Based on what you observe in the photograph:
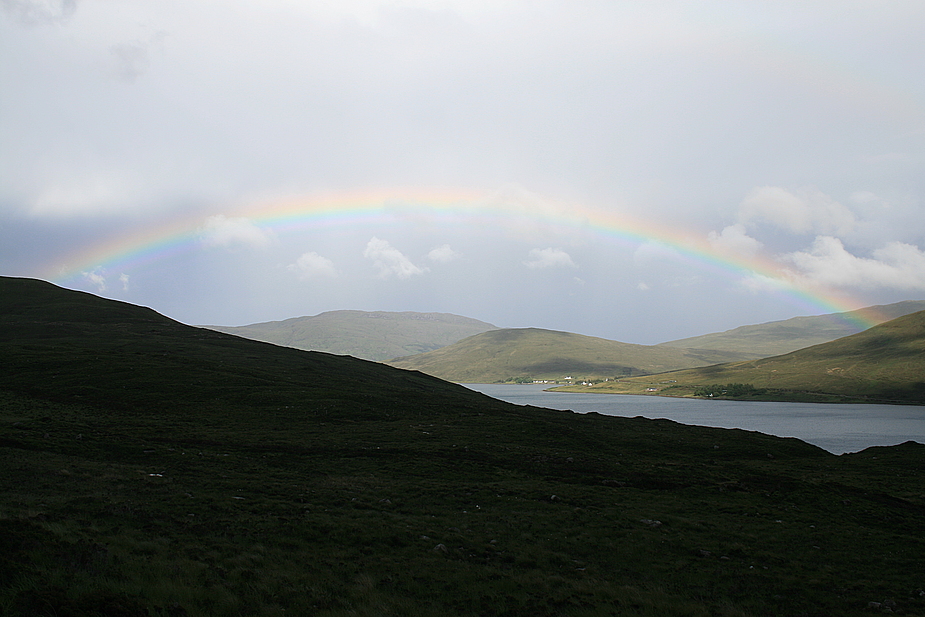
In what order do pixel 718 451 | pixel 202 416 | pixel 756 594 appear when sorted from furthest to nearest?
pixel 718 451
pixel 202 416
pixel 756 594

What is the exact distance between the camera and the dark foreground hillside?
1567 centimetres

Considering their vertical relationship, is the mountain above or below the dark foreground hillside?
above

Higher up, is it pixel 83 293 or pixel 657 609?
pixel 83 293

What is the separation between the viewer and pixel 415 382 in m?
116

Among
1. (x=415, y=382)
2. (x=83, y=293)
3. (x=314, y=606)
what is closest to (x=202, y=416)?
(x=314, y=606)

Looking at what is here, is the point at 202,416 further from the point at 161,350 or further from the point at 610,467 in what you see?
the point at 161,350

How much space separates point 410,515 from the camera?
88.5 feet

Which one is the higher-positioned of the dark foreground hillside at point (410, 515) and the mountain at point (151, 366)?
the mountain at point (151, 366)

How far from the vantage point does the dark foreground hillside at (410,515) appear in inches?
617

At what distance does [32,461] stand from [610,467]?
38.2 m

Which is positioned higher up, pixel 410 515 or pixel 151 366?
pixel 151 366

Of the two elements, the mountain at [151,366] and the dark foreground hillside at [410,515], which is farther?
the mountain at [151,366]

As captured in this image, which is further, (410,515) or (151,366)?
(151,366)

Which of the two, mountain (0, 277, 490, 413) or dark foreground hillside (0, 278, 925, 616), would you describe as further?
mountain (0, 277, 490, 413)
